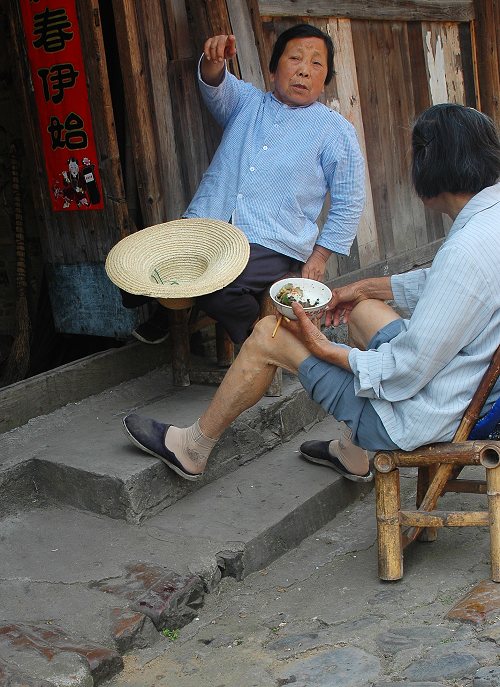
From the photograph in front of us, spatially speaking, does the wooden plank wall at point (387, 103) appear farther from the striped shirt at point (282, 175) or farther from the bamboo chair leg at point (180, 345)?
the bamboo chair leg at point (180, 345)

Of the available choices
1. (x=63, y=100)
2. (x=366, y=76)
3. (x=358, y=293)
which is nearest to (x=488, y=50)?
(x=366, y=76)

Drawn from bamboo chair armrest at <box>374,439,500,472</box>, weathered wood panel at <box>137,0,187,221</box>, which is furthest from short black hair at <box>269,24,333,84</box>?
bamboo chair armrest at <box>374,439,500,472</box>

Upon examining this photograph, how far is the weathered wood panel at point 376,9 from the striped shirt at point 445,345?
2932 mm

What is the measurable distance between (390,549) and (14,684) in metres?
1.44

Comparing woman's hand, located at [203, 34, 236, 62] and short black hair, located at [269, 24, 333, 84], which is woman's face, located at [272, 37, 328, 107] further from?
woman's hand, located at [203, 34, 236, 62]

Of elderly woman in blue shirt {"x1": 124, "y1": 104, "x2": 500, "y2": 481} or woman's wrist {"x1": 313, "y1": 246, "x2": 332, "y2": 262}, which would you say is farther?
woman's wrist {"x1": 313, "y1": 246, "x2": 332, "y2": 262}

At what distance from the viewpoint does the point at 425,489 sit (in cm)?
380

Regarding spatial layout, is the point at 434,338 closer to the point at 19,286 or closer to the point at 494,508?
the point at 494,508

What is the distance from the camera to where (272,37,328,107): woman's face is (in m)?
4.64

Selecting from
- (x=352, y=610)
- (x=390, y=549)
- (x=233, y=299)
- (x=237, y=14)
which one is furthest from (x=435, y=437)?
(x=237, y=14)

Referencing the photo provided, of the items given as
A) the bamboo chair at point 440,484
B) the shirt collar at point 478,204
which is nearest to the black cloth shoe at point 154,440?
the bamboo chair at point 440,484

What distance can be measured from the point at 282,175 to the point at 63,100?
4.34 feet

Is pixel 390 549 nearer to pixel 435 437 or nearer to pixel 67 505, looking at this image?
pixel 435 437

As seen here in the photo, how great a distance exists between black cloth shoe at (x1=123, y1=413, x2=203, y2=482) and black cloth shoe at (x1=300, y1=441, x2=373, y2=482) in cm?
67
